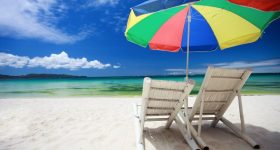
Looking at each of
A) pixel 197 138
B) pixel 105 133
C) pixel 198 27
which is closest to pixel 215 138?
pixel 197 138

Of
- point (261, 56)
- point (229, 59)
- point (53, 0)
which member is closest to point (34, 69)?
point (53, 0)

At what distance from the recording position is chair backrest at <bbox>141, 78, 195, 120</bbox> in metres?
2.47

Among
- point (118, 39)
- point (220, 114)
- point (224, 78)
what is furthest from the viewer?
point (118, 39)

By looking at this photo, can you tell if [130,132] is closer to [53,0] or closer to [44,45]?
[53,0]

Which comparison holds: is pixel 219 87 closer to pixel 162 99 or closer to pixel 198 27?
pixel 162 99

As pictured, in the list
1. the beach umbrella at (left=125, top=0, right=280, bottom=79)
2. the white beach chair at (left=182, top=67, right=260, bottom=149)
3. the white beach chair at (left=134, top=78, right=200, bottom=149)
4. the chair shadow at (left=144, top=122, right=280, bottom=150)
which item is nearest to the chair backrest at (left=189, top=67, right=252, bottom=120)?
the white beach chair at (left=182, top=67, right=260, bottom=149)

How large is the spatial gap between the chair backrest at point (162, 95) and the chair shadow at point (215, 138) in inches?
14.6

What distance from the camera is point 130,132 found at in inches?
128

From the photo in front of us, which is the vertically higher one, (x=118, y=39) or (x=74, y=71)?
(x=118, y=39)

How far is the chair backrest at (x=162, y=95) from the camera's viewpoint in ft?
8.11

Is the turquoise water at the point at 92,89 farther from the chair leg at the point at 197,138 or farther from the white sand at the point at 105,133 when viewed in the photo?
the chair leg at the point at 197,138

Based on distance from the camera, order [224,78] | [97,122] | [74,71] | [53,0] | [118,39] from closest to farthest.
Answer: [224,78], [97,122], [53,0], [118,39], [74,71]

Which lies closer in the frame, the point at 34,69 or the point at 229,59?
the point at 229,59

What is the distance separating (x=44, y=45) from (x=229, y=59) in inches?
795
